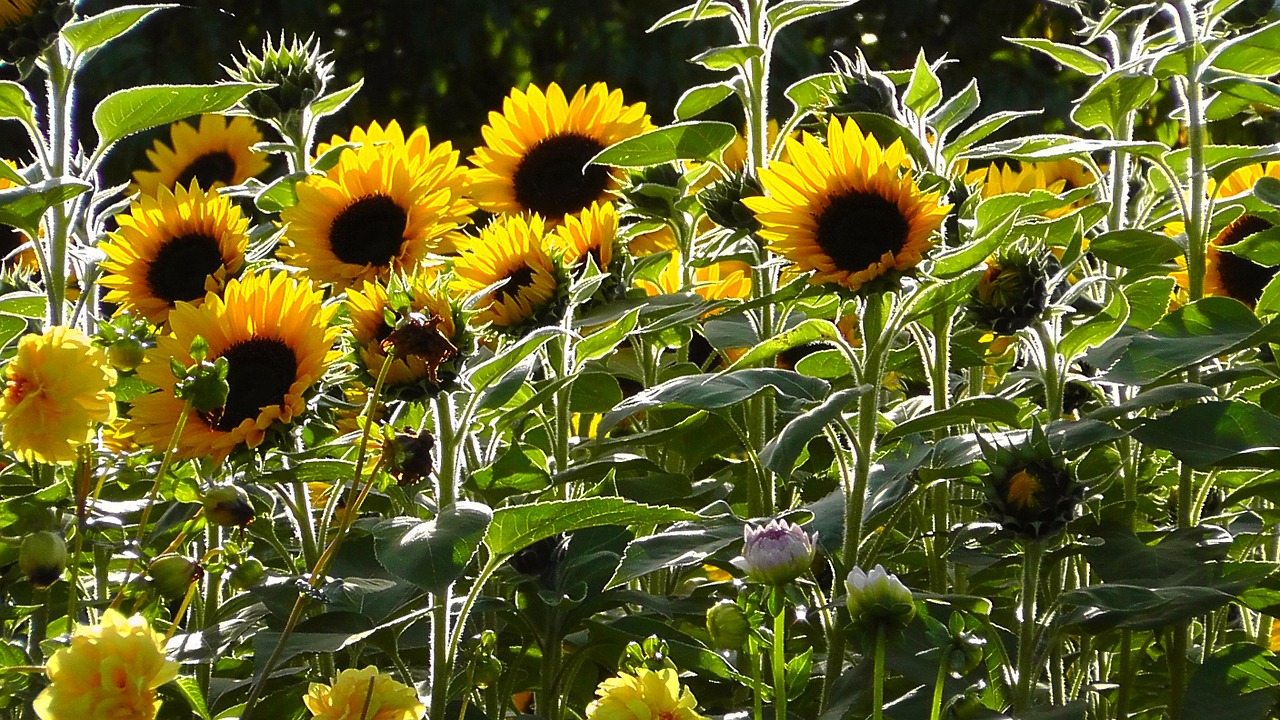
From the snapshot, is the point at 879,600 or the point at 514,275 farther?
the point at 514,275

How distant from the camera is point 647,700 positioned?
711 mm

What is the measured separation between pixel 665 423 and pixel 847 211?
40 centimetres

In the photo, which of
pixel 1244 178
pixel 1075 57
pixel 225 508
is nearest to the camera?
pixel 225 508

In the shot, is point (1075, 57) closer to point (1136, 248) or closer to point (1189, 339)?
point (1136, 248)

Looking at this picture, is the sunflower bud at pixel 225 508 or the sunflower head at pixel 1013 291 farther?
the sunflower head at pixel 1013 291

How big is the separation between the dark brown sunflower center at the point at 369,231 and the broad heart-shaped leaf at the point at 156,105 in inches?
7.5

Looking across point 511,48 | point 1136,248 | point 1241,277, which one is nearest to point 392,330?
point 1136,248

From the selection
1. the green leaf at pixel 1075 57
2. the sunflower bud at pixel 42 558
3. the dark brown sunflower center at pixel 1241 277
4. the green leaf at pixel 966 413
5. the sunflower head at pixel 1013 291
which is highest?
the green leaf at pixel 1075 57

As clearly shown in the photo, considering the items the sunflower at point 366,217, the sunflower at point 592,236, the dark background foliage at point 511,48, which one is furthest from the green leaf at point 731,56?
the dark background foliage at point 511,48

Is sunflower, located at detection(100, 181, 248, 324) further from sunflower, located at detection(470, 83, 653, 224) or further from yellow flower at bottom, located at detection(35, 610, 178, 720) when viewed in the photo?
yellow flower at bottom, located at detection(35, 610, 178, 720)

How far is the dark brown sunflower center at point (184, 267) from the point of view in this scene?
48.7 inches

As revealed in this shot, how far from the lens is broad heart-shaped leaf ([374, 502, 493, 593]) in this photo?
2.55 feet

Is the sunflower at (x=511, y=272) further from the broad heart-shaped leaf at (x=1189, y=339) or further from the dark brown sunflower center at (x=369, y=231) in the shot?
the broad heart-shaped leaf at (x=1189, y=339)

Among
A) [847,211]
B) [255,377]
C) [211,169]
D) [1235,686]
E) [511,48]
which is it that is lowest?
[1235,686]
